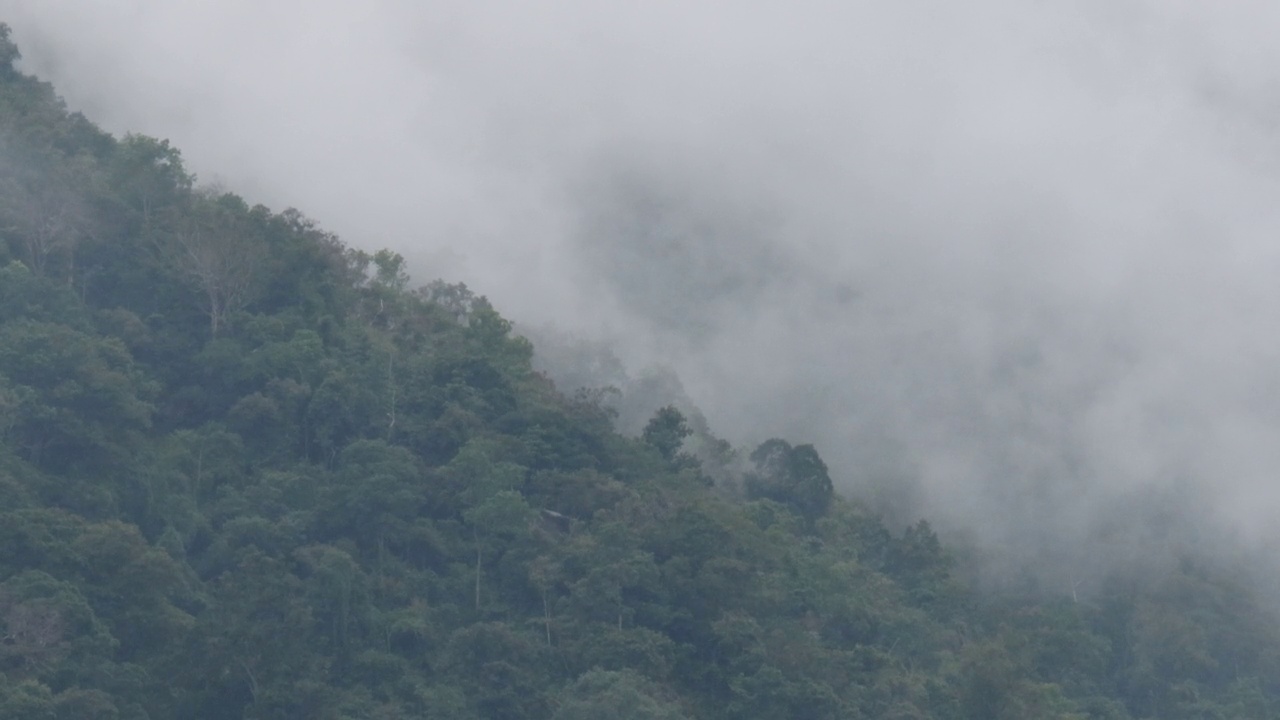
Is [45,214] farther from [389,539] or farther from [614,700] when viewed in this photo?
[614,700]

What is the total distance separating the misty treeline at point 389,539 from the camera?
28.0 metres

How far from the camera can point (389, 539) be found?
32.5 m

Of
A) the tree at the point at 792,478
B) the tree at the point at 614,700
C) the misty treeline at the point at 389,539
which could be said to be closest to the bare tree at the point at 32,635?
the misty treeline at the point at 389,539

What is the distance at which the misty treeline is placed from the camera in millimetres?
27984

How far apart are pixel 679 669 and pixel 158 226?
564 inches

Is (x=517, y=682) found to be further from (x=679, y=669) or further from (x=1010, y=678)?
(x=1010, y=678)

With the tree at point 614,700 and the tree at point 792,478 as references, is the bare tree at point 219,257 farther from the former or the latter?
the tree at point 792,478

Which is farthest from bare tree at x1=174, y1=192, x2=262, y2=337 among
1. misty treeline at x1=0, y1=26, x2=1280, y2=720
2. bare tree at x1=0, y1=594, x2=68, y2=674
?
bare tree at x1=0, y1=594, x2=68, y2=674

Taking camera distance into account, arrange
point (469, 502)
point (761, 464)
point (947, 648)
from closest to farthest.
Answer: point (469, 502) < point (947, 648) < point (761, 464)

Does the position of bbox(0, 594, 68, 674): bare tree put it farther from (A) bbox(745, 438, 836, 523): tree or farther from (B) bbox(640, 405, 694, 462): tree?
(A) bbox(745, 438, 836, 523): tree

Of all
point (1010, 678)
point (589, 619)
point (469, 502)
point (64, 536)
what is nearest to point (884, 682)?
point (1010, 678)

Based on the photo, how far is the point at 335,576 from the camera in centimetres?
2984

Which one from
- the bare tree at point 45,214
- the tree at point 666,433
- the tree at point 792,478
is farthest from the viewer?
the tree at point 792,478

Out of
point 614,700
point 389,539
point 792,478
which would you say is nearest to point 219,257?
point 389,539
